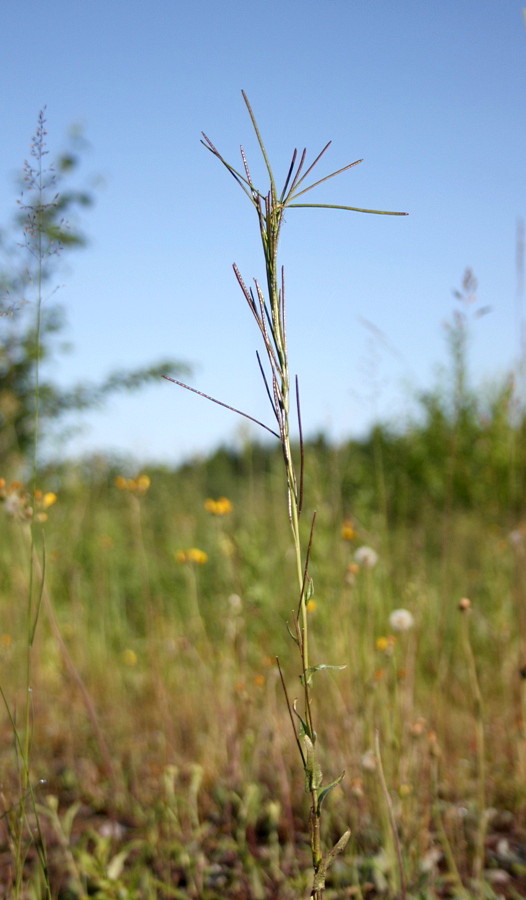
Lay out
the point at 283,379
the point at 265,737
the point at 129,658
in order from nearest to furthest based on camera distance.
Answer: the point at 283,379, the point at 265,737, the point at 129,658

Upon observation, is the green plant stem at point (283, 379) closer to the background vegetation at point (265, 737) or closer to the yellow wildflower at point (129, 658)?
the background vegetation at point (265, 737)

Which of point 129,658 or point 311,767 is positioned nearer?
point 311,767

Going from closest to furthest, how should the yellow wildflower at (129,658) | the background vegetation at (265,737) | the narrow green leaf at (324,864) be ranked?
the narrow green leaf at (324,864) < the background vegetation at (265,737) < the yellow wildflower at (129,658)

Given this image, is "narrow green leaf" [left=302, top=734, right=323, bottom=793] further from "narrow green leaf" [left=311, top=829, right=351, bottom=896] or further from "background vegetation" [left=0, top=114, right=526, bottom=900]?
"background vegetation" [left=0, top=114, right=526, bottom=900]

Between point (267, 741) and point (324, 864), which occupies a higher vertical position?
point (324, 864)

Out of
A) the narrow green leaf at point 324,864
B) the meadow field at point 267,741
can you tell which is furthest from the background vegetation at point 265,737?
the narrow green leaf at point 324,864

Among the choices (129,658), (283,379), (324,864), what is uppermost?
(283,379)

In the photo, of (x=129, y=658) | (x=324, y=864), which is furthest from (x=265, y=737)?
(x=129, y=658)

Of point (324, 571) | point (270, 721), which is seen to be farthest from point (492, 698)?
point (270, 721)

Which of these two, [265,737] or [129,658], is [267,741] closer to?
[265,737]

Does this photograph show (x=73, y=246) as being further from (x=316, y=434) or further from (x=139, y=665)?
(x=139, y=665)

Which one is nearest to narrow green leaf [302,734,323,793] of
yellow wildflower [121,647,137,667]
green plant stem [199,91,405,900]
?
green plant stem [199,91,405,900]

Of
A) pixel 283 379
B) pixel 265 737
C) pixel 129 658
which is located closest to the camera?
pixel 283 379

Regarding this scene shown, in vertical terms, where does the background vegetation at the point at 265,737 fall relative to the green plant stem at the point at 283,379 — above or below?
below
